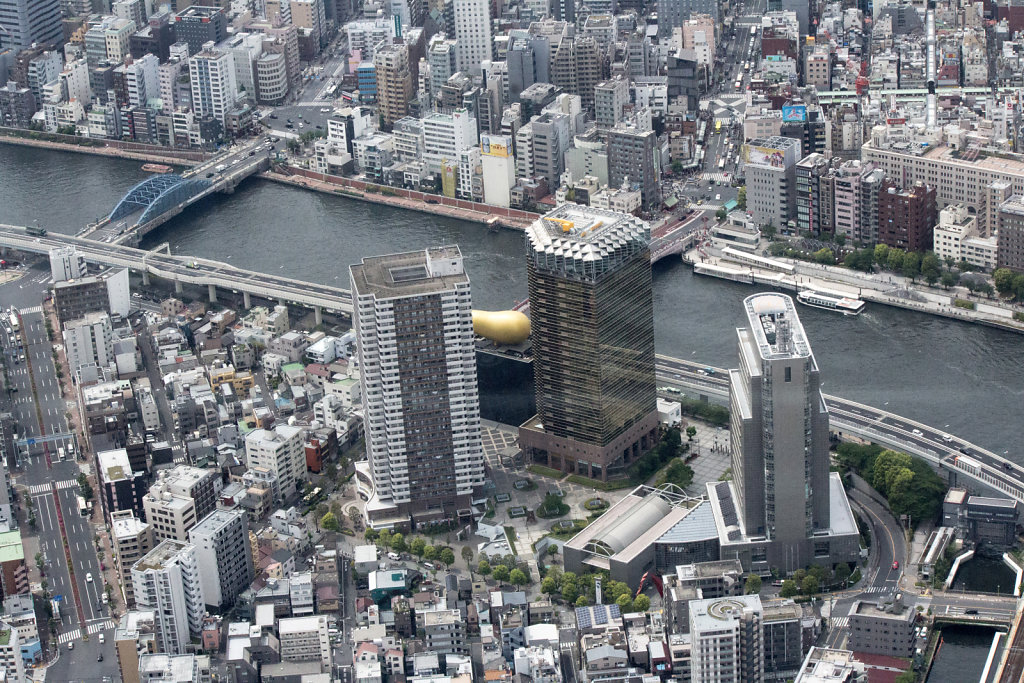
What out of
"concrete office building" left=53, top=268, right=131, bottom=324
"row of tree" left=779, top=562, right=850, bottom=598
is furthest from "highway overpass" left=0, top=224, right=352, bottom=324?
"row of tree" left=779, top=562, right=850, bottom=598

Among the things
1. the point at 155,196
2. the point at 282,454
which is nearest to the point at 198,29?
the point at 155,196

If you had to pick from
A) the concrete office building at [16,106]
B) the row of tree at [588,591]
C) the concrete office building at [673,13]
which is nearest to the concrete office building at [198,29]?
the concrete office building at [16,106]

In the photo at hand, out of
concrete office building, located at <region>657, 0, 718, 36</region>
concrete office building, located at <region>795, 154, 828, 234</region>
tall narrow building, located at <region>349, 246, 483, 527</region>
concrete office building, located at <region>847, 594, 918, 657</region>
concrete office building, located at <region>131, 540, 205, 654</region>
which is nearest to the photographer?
concrete office building, located at <region>847, 594, 918, 657</region>

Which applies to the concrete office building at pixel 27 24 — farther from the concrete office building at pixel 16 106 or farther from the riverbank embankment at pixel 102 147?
the riverbank embankment at pixel 102 147

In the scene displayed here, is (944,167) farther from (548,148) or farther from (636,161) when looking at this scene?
(548,148)

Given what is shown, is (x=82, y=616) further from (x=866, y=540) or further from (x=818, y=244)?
(x=818, y=244)

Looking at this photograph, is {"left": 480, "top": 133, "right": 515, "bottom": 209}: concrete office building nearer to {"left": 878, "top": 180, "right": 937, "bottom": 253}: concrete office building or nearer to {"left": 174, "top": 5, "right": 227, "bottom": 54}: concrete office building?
{"left": 878, "top": 180, "right": 937, "bottom": 253}: concrete office building
